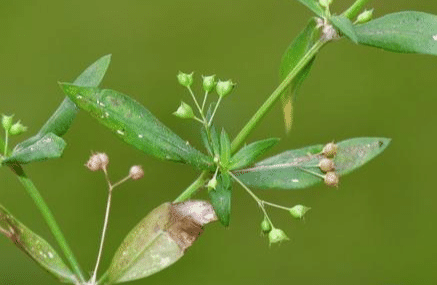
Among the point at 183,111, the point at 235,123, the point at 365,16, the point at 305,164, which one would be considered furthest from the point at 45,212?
the point at 235,123

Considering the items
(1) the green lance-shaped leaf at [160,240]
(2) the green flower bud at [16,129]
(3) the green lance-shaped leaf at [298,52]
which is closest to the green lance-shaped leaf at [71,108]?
(2) the green flower bud at [16,129]

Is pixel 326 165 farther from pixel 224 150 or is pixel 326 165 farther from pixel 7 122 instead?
pixel 7 122

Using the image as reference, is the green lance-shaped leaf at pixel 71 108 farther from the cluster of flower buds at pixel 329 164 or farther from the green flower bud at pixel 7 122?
the cluster of flower buds at pixel 329 164

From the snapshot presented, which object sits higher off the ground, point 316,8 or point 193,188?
point 316,8

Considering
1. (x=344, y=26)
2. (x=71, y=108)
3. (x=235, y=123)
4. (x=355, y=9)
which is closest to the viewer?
(x=344, y=26)

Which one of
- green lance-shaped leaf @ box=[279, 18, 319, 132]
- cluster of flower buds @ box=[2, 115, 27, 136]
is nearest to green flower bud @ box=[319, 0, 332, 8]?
green lance-shaped leaf @ box=[279, 18, 319, 132]

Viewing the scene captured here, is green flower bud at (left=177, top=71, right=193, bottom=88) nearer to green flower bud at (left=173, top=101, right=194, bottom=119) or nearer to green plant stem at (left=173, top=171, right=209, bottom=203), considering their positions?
green flower bud at (left=173, top=101, right=194, bottom=119)

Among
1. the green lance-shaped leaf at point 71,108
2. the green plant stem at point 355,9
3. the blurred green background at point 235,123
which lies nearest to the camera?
the green plant stem at point 355,9
